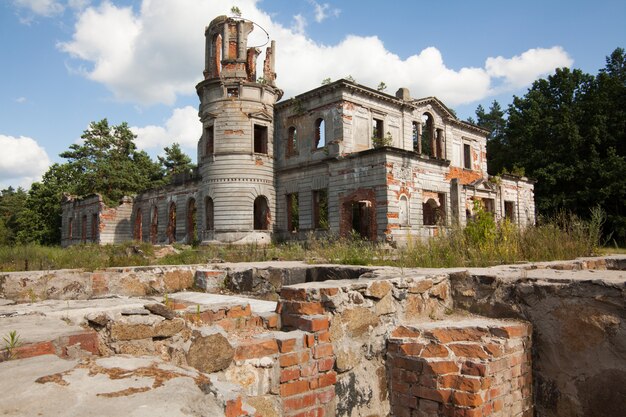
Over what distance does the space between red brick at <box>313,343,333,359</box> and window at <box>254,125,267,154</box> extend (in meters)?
20.7

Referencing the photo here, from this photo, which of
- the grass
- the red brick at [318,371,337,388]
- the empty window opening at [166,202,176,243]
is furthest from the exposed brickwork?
the empty window opening at [166,202,176,243]

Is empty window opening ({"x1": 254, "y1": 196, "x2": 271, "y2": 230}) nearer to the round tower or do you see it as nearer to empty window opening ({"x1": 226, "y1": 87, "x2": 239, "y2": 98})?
the round tower

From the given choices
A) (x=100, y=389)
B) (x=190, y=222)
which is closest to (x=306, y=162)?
(x=190, y=222)

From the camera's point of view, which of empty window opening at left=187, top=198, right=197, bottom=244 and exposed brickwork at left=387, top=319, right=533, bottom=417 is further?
empty window opening at left=187, top=198, right=197, bottom=244

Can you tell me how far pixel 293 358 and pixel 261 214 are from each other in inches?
826

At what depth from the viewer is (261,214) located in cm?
2419

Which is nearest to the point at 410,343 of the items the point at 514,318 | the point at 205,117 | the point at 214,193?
the point at 514,318

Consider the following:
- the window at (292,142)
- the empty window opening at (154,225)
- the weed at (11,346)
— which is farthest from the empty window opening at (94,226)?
the weed at (11,346)

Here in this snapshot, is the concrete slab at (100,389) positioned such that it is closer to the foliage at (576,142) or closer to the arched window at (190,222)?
the arched window at (190,222)

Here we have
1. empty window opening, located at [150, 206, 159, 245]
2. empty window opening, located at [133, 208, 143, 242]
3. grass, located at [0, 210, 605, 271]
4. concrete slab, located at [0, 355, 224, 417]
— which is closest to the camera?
concrete slab, located at [0, 355, 224, 417]

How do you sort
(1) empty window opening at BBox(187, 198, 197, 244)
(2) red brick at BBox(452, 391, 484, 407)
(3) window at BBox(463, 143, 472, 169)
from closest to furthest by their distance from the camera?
(2) red brick at BBox(452, 391, 484, 407) → (1) empty window opening at BBox(187, 198, 197, 244) → (3) window at BBox(463, 143, 472, 169)

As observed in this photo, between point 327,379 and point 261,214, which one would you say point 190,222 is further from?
point 327,379

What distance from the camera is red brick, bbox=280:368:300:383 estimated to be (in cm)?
331

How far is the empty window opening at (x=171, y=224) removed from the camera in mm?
27875
